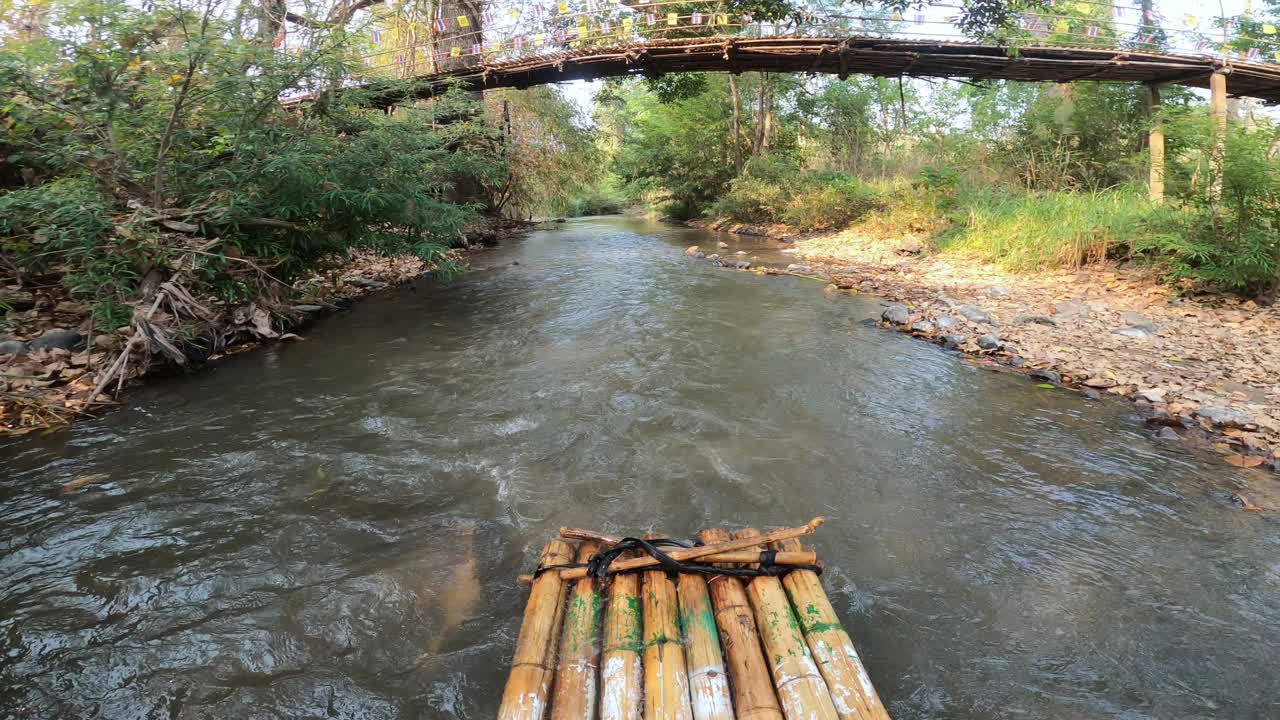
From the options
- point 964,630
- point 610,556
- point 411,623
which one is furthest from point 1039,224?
point 411,623

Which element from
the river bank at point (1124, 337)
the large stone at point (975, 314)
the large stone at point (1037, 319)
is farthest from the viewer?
the large stone at point (975, 314)

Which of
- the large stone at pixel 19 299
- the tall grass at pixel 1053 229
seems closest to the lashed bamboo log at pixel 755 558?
the large stone at pixel 19 299

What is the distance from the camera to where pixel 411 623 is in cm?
259

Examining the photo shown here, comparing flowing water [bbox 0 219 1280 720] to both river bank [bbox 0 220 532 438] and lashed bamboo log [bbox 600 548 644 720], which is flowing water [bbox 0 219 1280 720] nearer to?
river bank [bbox 0 220 532 438]

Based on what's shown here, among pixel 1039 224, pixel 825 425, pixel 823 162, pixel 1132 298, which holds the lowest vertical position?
pixel 825 425

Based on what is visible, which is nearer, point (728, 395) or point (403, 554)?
point (403, 554)

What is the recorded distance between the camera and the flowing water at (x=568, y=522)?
232 centimetres

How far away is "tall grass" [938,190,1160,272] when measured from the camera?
8484mm

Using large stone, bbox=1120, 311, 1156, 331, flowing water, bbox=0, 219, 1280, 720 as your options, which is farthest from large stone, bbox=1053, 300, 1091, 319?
flowing water, bbox=0, 219, 1280, 720

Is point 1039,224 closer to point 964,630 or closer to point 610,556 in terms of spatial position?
point 964,630

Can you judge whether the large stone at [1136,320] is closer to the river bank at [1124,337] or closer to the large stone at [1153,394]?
the river bank at [1124,337]

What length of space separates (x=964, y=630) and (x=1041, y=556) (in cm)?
79

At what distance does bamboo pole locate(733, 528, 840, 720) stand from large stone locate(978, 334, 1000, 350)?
502 cm

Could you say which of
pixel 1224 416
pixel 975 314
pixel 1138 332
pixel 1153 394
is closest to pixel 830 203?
pixel 975 314
